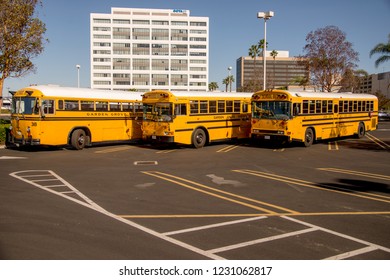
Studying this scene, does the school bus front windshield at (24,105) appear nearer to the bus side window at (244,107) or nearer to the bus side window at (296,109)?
the bus side window at (244,107)

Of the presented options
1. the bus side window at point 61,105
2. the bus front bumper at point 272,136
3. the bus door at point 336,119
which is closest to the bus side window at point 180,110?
the bus front bumper at point 272,136

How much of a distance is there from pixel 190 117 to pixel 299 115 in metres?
5.35

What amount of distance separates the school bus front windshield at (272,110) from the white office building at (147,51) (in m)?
89.4

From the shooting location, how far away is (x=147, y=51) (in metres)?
110

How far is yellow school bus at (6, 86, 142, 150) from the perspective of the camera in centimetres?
1708

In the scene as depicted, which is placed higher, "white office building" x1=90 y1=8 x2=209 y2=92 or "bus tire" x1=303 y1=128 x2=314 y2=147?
"white office building" x1=90 y1=8 x2=209 y2=92

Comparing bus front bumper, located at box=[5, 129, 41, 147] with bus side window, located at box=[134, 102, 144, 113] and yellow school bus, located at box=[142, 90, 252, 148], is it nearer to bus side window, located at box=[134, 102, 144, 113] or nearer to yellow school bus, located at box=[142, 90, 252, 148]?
yellow school bus, located at box=[142, 90, 252, 148]

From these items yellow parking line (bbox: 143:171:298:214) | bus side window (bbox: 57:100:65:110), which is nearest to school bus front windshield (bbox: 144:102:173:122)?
bus side window (bbox: 57:100:65:110)

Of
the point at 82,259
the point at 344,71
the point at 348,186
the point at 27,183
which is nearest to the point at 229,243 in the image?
the point at 82,259

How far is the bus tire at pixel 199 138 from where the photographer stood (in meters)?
19.4

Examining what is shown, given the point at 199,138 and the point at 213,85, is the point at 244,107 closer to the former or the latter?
the point at 199,138

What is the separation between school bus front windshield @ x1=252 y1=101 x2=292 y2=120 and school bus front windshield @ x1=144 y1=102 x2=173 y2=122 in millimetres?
4556

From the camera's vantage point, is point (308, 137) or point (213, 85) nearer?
point (308, 137)

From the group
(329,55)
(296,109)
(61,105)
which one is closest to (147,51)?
(329,55)
